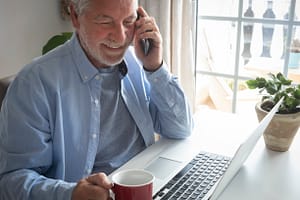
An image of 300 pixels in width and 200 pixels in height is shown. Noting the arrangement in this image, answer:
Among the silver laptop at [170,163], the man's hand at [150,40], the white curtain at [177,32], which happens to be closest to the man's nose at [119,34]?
the man's hand at [150,40]

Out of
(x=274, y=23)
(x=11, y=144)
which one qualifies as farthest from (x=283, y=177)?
(x=274, y=23)

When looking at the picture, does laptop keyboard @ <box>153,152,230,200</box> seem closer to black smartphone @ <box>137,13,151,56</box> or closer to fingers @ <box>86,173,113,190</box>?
fingers @ <box>86,173,113,190</box>

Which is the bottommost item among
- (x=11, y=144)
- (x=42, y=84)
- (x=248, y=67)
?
(x=248, y=67)

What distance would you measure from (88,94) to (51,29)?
49.6 inches

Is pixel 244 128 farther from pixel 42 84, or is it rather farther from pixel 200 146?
pixel 42 84

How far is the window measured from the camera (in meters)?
2.36

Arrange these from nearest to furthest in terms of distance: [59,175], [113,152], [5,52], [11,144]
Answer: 1. [11,144]
2. [59,175]
3. [113,152]
4. [5,52]

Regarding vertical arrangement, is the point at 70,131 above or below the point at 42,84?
below

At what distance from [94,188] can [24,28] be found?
158 cm

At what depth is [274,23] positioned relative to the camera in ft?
7.79

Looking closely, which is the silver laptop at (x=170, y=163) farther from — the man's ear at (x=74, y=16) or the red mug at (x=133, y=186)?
the man's ear at (x=74, y=16)

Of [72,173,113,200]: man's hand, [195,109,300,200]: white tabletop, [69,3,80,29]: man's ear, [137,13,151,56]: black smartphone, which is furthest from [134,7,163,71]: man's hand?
[72,173,113,200]: man's hand

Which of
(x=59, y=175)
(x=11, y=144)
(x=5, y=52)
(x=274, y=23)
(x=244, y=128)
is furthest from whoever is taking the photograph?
(x=274, y=23)

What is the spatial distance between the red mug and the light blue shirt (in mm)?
182
